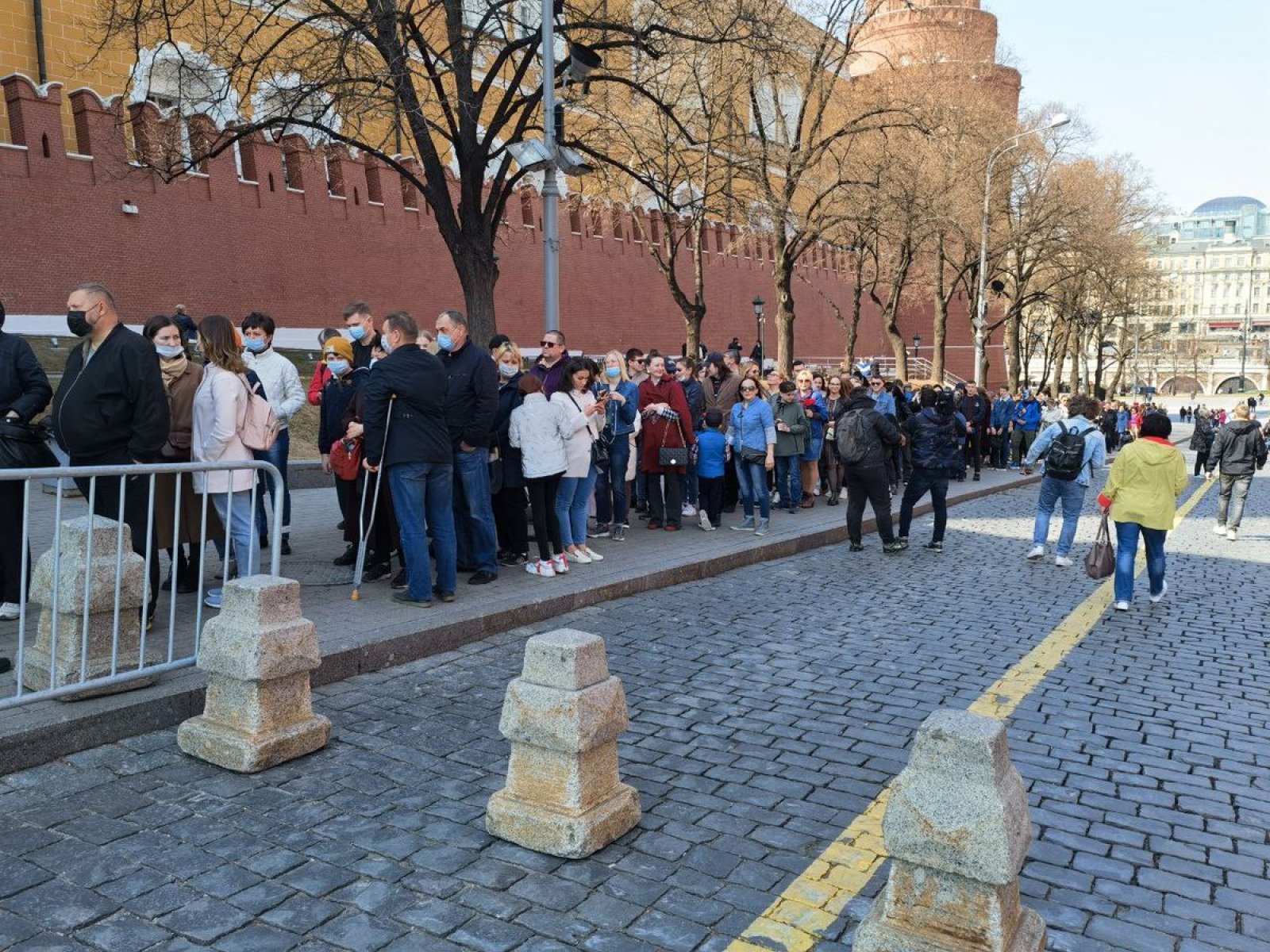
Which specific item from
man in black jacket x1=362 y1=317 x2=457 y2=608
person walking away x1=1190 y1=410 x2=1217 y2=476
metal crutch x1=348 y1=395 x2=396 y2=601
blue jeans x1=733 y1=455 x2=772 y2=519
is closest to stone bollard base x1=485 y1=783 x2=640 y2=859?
man in black jacket x1=362 y1=317 x2=457 y2=608

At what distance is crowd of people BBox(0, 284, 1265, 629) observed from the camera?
19.5ft

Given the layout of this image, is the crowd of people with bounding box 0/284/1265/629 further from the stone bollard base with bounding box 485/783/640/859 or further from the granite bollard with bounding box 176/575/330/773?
the stone bollard base with bounding box 485/783/640/859

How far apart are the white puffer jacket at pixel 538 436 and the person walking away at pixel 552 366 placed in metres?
0.17

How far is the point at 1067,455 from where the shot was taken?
993 cm

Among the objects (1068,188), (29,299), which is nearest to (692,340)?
(29,299)

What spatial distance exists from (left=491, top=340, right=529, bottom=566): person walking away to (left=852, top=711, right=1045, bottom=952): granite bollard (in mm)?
5769

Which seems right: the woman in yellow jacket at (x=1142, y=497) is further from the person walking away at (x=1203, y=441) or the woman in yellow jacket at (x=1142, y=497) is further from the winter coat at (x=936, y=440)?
the person walking away at (x=1203, y=441)

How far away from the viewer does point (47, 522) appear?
9.35 meters

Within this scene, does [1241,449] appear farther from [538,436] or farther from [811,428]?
[538,436]

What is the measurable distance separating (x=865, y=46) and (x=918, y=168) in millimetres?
31525

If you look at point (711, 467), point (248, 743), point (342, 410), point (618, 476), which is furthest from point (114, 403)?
point (711, 467)

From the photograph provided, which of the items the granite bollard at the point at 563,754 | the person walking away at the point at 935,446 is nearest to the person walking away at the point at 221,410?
the granite bollard at the point at 563,754

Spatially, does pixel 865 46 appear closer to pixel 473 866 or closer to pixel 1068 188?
pixel 1068 188

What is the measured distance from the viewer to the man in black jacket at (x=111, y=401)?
5.77 m
